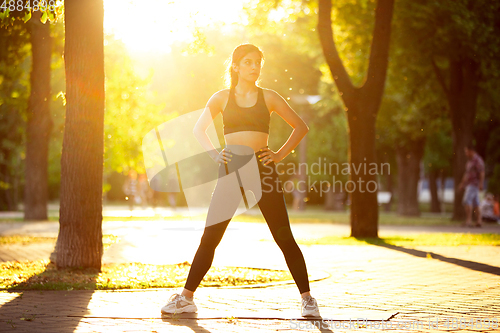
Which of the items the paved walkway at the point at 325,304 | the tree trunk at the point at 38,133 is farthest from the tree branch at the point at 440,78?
the paved walkway at the point at 325,304

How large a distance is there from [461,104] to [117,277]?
57.1ft

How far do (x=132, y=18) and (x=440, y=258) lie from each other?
18.2ft

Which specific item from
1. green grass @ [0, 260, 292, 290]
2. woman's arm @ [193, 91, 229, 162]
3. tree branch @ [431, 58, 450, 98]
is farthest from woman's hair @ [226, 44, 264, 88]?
tree branch @ [431, 58, 450, 98]

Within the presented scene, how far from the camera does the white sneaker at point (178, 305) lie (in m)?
4.93

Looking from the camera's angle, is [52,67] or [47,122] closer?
[52,67]

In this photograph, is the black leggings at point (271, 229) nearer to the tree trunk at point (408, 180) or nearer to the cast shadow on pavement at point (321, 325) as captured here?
the cast shadow on pavement at point (321, 325)

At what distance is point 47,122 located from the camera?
1867cm

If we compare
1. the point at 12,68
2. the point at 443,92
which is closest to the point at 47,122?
the point at 12,68

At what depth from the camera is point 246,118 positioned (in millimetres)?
4965

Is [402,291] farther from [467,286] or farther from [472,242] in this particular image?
[472,242]

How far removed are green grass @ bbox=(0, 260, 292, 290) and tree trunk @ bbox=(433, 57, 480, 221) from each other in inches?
619

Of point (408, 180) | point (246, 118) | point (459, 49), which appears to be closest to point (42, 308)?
point (246, 118)

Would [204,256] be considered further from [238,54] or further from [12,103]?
Answer: [12,103]

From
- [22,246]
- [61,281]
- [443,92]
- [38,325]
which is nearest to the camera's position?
[38,325]
